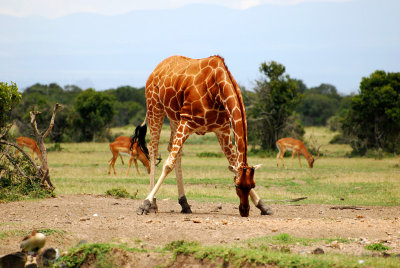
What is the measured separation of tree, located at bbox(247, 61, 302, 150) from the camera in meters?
32.6

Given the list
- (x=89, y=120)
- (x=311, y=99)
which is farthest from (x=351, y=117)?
(x=311, y=99)

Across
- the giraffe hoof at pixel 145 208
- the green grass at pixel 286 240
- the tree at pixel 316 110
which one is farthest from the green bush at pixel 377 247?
the tree at pixel 316 110

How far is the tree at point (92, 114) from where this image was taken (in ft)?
132

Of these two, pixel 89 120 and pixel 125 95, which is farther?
pixel 125 95

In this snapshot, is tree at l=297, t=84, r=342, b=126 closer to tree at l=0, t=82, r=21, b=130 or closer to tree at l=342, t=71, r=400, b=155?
tree at l=342, t=71, r=400, b=155

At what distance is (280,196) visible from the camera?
1527 cm

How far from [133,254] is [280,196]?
860 cm

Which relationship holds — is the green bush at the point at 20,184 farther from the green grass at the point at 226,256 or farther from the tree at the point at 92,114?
the tree at the point at 92,114

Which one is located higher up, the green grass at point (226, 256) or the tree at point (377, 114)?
the tree at point (377, 114)

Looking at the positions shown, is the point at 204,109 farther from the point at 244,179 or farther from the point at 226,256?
the point at 226,256

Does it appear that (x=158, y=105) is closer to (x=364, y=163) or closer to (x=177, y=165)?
(x=177, y=165)

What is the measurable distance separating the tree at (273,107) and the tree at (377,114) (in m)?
3.66

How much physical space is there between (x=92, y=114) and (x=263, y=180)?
75.4ft

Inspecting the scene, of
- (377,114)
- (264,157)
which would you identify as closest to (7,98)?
(264,157)
